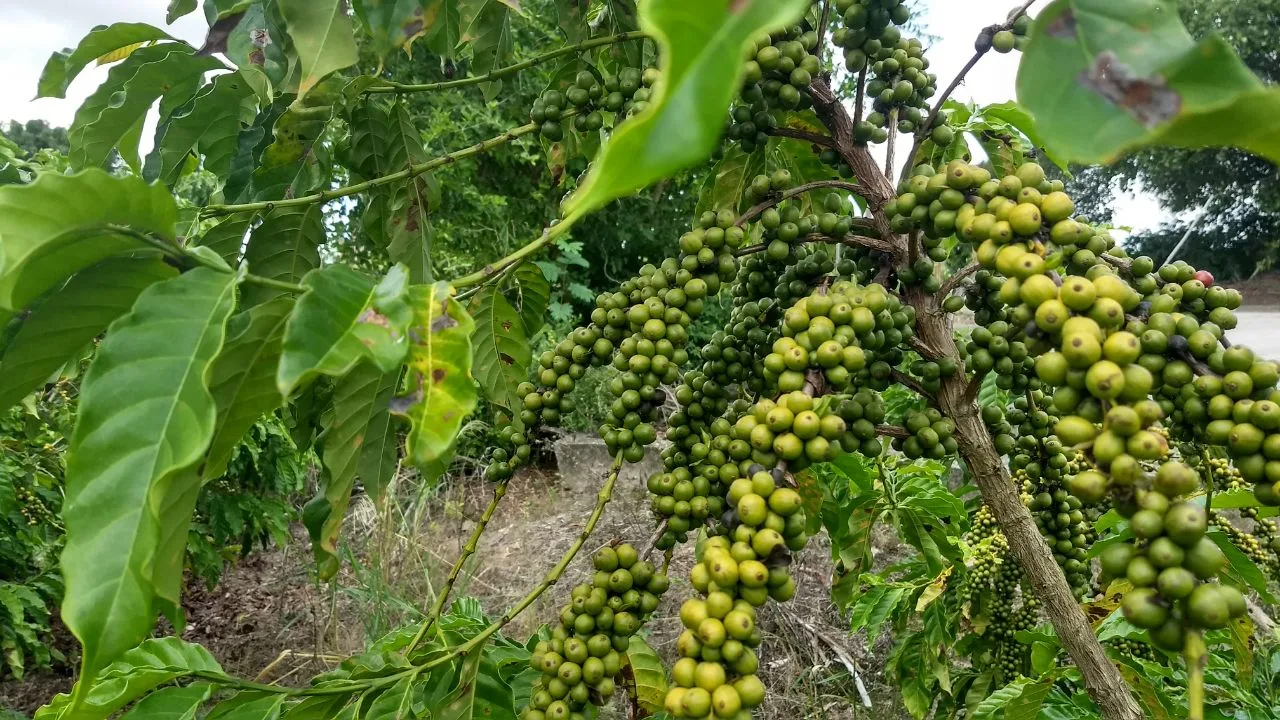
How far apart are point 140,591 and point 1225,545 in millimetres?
1552

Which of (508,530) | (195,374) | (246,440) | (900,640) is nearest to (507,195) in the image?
(508,530)

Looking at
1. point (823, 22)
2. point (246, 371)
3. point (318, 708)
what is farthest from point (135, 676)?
point (823, 22)

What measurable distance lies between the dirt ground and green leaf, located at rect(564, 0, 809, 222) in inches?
107

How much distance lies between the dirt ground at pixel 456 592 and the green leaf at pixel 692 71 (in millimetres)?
2715

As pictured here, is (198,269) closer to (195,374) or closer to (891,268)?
(195,374)

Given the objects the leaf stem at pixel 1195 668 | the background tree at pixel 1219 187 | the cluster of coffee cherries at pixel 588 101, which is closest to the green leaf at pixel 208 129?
the cluster of coffee cherries at pixel 588 101

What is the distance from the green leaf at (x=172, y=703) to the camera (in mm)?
992

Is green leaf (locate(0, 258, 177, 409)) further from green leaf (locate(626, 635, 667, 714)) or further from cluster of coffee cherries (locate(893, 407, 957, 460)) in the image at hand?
cluster of coffee cherries (locate(893, 407, 957, 460))

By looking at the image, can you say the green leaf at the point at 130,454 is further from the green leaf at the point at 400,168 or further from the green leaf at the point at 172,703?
the green leaf at the point at 400,168

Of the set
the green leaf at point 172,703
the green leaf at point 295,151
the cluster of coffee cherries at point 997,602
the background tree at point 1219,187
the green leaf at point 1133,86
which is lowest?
the cluster of coffee cherries at point 997,602

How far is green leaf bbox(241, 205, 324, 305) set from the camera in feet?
3.98

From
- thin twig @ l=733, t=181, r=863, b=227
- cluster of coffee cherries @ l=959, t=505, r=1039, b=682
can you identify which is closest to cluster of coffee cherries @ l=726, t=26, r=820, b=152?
thin twig @ l=733, t=181, r=863, b=227

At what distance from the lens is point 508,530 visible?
5.45 metres

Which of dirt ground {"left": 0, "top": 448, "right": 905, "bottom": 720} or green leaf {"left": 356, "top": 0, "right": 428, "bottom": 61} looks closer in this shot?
green leaf {"left": 356, "top": 0, "right": 428, "bottom": 61}
